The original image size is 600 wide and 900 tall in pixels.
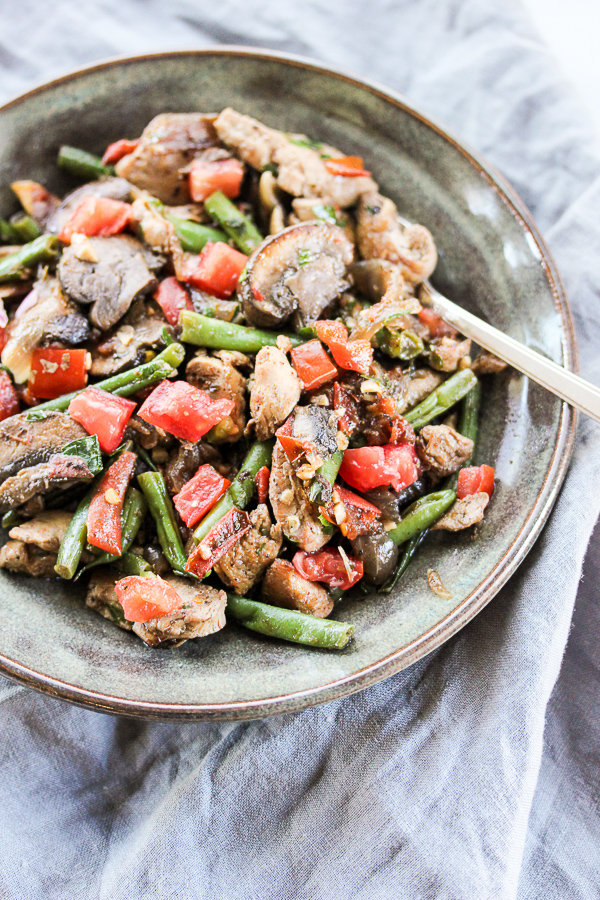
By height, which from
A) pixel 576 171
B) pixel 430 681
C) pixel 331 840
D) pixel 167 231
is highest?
pixel 576 171

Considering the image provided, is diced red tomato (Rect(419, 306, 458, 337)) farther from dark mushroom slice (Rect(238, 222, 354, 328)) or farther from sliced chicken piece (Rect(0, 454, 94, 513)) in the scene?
sliced chicken piece (Rect(0, 454, 94, 513))

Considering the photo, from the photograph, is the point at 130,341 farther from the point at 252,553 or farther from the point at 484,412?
the point at 484,412

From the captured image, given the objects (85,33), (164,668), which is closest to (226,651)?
(164,668)

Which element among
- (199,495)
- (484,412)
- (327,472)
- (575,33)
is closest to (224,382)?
(199,495)

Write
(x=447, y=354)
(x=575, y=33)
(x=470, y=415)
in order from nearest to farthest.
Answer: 1. (x=447, y=354)
2. (x=470, y=415)
3. (x=575, y=33)

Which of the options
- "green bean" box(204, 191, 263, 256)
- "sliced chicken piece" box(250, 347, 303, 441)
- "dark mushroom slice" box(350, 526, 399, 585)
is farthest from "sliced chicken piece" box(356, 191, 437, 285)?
"dark mushroom slice" box(350, 526, 399, 585)

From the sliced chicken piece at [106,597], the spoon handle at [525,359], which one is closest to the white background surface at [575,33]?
the spoon handle at [525,359]

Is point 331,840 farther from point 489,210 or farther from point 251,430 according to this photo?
point 489,210
